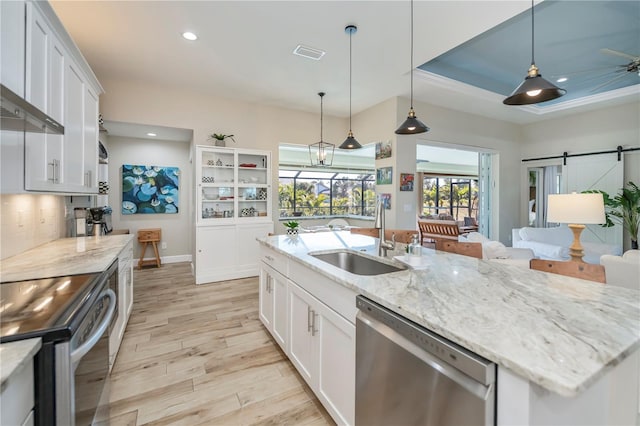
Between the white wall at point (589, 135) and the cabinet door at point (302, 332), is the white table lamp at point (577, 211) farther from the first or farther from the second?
the white wall at point (589, 135)

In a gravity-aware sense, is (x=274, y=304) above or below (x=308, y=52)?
below

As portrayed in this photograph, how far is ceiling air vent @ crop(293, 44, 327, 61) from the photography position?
312 cm

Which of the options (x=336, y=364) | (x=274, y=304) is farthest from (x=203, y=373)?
(x=336, y=364)

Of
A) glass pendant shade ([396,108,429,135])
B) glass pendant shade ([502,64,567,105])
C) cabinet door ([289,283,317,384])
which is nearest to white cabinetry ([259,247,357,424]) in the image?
cabinet door ([289,283,317,384])

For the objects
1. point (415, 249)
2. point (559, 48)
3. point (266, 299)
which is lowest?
point (266, 299)

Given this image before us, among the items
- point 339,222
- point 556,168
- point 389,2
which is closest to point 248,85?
point 389,2

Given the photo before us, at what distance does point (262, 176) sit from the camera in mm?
5047

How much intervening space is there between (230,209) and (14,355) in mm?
4092

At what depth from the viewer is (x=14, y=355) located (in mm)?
823

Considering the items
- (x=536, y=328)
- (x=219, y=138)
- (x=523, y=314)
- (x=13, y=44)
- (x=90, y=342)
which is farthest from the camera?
(x=219, y=138)

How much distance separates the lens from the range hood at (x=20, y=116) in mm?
1120

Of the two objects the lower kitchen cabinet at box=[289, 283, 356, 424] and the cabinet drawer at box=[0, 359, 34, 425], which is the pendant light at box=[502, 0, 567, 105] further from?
the cabinet drawer at box=[0, 359, 34, 425]

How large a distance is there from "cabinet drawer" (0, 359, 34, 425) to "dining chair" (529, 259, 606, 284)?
8.94ft

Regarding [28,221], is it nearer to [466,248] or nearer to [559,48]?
[466,248]
